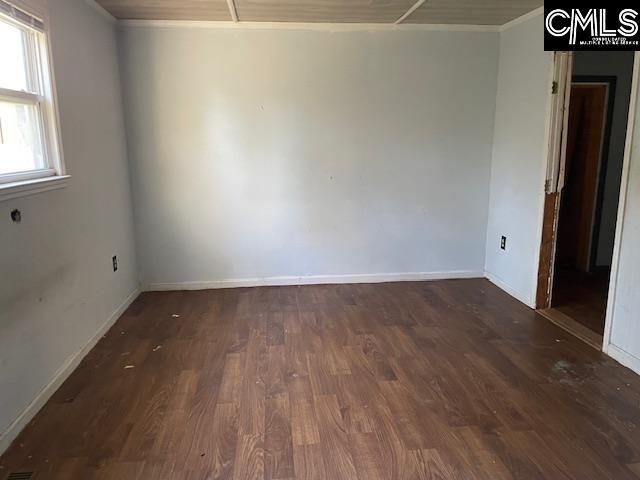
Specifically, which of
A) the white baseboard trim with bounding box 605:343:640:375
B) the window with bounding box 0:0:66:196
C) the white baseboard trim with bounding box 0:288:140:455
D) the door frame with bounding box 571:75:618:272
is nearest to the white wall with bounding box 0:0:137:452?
the white baseboard trim with bounding box 0:288:140:455

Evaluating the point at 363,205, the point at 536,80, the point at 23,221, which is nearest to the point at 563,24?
the point at 536,80

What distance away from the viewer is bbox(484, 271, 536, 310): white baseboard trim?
3863mm

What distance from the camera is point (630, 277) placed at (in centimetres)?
275

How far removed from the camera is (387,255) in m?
4.54

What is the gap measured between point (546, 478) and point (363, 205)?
2.88 m

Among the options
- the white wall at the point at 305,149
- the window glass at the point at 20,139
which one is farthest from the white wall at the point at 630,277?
the window glass at the point at 20,139

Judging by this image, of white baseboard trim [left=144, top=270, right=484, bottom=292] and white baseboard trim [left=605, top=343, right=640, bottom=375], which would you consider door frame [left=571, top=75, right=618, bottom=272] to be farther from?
white baseboard trim [left=605, top=343, right=640, bottom=375]

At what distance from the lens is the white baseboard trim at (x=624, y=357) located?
2.73 meters

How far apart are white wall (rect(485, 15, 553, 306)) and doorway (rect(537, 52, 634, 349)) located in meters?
0.43

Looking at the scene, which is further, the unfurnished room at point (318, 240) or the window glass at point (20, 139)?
the window glass at point (20, 139)

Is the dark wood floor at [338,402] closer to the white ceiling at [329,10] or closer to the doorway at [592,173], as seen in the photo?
the doorway at [592,173]

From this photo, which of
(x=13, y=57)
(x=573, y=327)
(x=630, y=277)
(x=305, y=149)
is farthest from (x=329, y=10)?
(x=573, y=327)

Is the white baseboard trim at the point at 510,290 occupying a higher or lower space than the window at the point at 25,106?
lower

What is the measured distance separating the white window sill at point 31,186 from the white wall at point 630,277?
329cm
